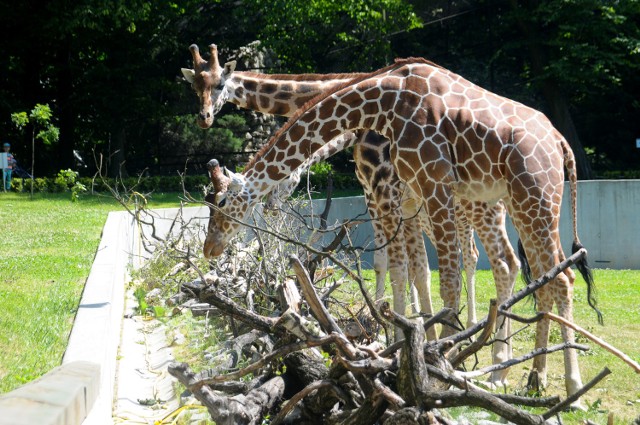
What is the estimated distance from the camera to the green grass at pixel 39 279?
585cm

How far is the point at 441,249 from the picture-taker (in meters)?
7.25

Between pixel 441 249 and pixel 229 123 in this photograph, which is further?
pixel 229 123

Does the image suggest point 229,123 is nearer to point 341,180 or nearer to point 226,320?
point 341,180

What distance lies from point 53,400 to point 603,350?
7822mm

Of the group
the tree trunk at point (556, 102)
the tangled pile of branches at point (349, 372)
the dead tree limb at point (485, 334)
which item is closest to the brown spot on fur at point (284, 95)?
the tangled pile of branches at point (349, 372)

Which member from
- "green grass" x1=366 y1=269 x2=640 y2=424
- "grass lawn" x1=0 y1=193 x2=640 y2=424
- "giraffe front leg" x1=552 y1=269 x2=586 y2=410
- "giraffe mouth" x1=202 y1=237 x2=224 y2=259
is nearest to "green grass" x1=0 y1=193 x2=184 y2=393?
"grass lawn" x1=0 y1=193 x2=640 y2=424

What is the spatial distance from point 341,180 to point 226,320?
18.6m

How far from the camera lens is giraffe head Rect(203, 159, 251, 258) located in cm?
746

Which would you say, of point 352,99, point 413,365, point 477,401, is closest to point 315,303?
point 413,365

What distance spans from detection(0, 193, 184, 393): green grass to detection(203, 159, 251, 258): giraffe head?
53.9 inches

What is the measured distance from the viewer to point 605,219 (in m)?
18.8

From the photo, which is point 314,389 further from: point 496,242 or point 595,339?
point 496,242

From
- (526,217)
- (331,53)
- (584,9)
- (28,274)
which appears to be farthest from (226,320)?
(331,53)

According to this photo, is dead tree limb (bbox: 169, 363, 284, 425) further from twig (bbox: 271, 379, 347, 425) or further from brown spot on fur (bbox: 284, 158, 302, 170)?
brown spot on fur (bbox: 284, 158, 302, 170)
